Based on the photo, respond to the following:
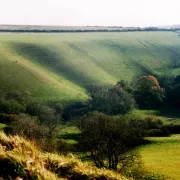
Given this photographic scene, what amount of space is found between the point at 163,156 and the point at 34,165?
165 ft

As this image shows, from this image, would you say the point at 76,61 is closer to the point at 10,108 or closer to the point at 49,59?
the point at 49,59

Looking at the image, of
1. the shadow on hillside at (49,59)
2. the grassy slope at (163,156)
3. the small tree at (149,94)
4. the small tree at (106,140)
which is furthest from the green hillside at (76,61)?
the small tree at (106,140)

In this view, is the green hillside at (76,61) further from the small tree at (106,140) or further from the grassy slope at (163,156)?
the small tree at (106,140)

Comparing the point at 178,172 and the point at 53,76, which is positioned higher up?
the point at 53,76

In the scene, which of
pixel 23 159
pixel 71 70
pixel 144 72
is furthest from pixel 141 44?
pixel 23 159

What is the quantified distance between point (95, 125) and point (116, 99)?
1960 inches

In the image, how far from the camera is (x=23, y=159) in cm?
518

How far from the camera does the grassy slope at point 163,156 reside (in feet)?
133

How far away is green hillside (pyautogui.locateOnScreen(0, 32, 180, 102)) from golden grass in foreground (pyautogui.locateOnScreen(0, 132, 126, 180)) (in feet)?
299

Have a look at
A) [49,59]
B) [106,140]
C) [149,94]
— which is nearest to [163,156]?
[106,140]

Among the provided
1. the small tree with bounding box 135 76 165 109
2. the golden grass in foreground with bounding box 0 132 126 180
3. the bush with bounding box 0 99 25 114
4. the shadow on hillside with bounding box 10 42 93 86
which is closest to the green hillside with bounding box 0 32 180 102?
the shadow on hillside with bounding box 10 42 93 86

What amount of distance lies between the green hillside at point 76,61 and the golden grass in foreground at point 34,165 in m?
91.1

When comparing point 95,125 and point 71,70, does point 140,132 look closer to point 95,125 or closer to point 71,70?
point 95,125

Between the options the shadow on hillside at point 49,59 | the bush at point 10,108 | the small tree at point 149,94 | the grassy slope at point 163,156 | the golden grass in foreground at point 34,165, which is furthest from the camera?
the shadow on hillside at point 49,59
